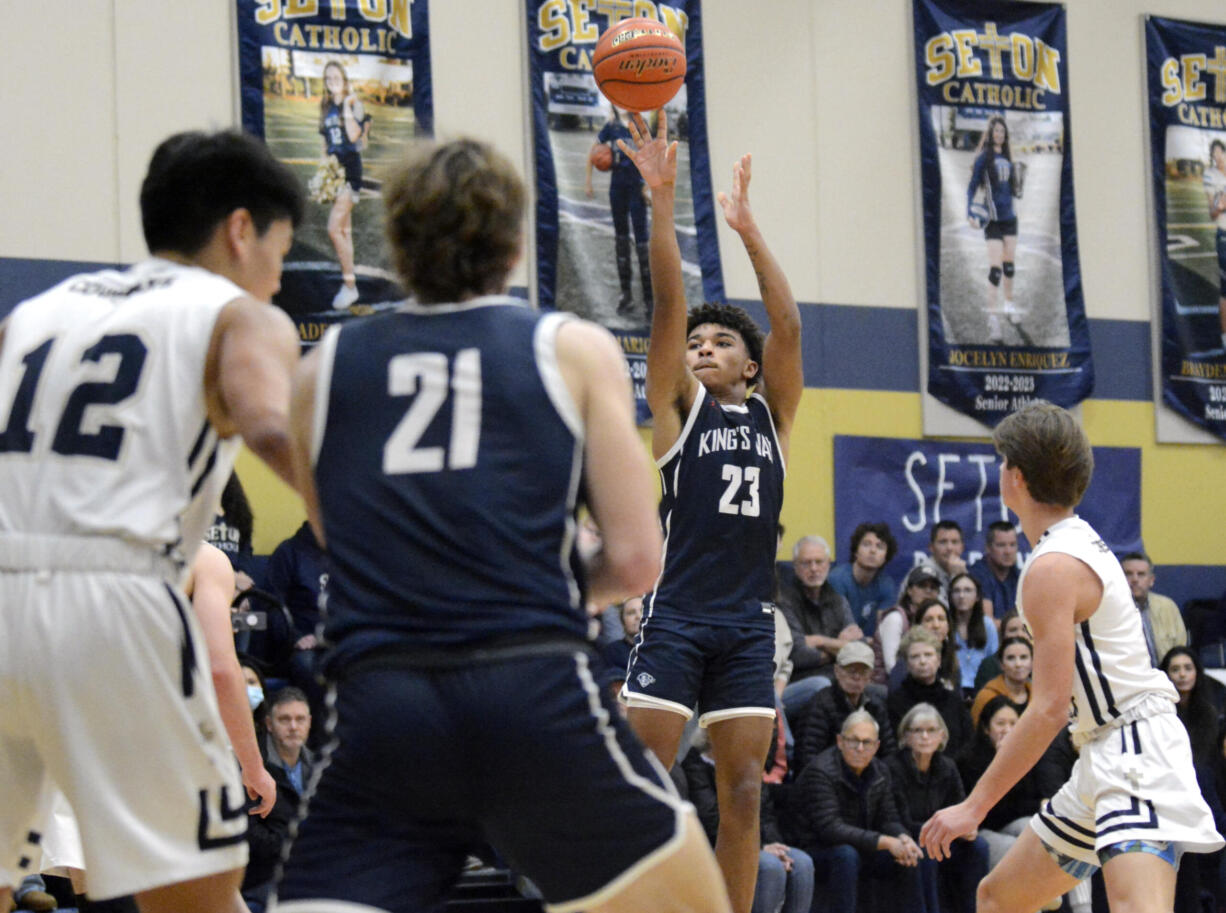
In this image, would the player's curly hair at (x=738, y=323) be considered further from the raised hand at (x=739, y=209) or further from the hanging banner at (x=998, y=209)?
the hanging banner at (x=998, y=209)

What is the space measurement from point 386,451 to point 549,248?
31.5 ft

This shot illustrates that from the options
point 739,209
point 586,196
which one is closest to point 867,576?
point 586,196

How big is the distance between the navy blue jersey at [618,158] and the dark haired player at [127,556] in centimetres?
928

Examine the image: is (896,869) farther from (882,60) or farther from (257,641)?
(882,60)

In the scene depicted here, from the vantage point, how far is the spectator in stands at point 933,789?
374 inches

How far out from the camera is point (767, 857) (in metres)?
8.77

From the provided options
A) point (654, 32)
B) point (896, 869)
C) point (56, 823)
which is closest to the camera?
point (56, 823)

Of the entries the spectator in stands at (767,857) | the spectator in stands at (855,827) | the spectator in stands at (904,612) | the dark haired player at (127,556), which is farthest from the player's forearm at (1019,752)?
the spectator in stands at (904,612)

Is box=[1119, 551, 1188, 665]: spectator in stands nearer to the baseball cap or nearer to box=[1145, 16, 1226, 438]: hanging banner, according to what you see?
box=[1145, 16, 1226, 438]: hanging banner

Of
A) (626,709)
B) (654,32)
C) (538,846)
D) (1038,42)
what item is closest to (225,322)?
(538,846)

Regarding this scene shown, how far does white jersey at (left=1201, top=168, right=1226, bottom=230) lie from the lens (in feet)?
47.2

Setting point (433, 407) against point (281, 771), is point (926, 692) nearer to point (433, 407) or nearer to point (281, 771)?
point (281, 771)

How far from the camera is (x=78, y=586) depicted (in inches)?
120

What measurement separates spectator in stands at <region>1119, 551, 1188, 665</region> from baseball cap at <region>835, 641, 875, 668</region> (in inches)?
134
